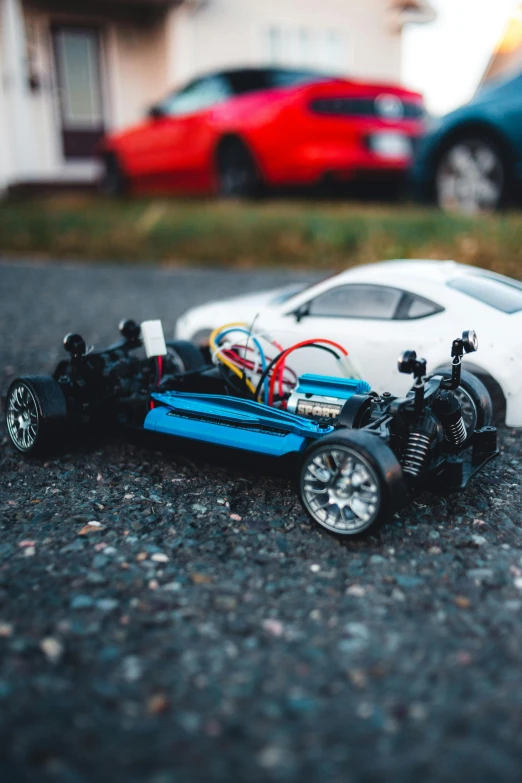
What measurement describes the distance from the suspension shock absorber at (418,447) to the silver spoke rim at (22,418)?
228 cm

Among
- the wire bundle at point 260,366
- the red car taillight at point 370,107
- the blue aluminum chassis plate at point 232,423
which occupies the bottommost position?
the blue aluminum chassis plate at point 232,423

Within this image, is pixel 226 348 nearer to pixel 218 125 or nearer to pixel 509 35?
pixel 218 125

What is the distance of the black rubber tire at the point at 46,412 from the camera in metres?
4.48

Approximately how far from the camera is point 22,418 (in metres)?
4.70

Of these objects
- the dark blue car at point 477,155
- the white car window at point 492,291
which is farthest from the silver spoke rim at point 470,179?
the white car window at point 492,291

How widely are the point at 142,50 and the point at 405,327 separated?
14.0 metres

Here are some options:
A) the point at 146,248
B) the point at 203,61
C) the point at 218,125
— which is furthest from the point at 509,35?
the point at 203,61

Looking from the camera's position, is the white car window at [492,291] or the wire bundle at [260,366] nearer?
the wire bundle at [260,366]

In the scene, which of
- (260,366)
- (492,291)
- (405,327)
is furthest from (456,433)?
(492,291)

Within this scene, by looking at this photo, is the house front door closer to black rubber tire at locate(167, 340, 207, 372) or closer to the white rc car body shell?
the white rc car body shell

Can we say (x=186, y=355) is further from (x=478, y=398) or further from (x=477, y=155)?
(x=477, y=155)

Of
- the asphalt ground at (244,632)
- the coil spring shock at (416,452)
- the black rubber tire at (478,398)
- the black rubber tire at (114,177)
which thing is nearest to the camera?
the asphalt ground at (244,632)

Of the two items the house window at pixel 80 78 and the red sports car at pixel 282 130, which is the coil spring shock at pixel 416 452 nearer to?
the red sports car at pixel 282 130

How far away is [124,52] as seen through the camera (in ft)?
53.8
